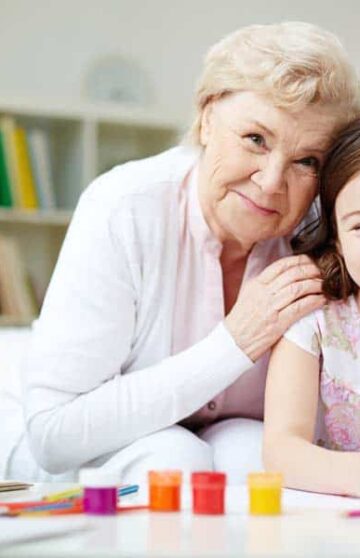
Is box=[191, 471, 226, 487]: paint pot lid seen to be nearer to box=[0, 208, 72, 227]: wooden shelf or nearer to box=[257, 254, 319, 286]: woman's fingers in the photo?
box=[257, 254, 319, 286]: woman's fingers

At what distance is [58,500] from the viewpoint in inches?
44.9

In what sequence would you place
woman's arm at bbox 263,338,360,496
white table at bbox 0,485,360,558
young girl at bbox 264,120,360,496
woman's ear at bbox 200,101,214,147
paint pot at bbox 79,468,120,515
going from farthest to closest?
1. woman's ear at bbox 200,101,214,147
2. young girl at bbox 264,120,360,496
3. woman's arm at bbox 263,338,360,496
4. paint pot at bbox 79,468,120,515
5. white table at bbox 0,485,360,558

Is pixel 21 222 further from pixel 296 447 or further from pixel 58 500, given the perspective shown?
pixel 58 500

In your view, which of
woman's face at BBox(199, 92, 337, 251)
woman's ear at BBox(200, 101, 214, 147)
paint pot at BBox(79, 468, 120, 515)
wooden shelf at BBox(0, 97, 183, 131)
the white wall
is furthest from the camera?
the white wall

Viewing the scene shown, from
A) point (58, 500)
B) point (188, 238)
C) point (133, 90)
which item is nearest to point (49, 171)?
point (133, 90)

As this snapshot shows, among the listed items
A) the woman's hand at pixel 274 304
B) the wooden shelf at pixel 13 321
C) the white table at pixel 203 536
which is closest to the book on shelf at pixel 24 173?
the wooden shelf at pixel 13 321

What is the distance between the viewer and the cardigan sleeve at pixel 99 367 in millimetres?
1741

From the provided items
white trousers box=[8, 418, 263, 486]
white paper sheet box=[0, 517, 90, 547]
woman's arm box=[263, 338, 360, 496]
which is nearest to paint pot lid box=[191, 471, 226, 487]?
white paper sheet box=[0, 517, 90, 547]

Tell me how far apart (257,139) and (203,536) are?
2.86 feet

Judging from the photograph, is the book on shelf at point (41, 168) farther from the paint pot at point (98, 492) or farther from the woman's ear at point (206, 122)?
the paint pot at point (98, 492)

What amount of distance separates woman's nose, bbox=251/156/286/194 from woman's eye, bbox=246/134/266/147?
0.10 feet

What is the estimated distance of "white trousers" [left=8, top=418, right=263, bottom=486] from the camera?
173 cm

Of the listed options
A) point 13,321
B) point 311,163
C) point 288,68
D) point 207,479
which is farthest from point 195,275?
point 13,321

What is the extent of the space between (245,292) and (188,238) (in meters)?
0.16
